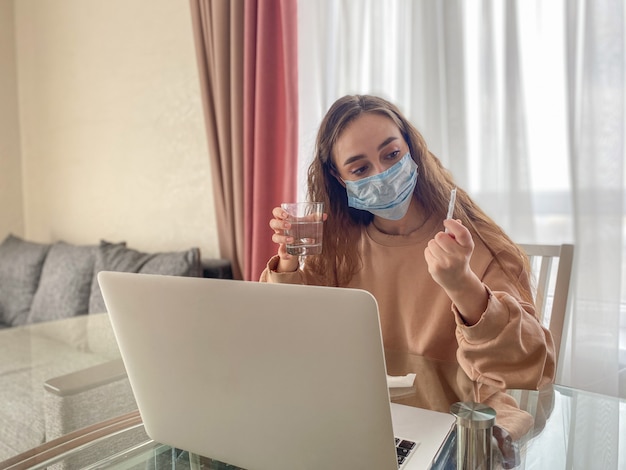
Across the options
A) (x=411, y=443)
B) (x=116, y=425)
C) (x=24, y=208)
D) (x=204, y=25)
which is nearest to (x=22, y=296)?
(x=24, y=208)

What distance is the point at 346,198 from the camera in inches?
36.6

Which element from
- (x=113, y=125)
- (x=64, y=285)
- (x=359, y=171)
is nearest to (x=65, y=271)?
(x=64, y=285)

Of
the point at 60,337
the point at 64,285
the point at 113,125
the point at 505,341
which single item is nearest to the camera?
the point at 505,341

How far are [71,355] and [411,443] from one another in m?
1.50

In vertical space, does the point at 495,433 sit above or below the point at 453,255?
below

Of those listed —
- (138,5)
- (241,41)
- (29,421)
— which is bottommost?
(29,421)

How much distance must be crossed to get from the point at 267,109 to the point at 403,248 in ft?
2.61

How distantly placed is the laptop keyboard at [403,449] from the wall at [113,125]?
155cm

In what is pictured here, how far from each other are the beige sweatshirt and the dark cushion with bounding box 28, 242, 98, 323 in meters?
1.61

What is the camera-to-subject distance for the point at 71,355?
1835mm

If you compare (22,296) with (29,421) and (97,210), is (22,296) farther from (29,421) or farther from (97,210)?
(29,421)

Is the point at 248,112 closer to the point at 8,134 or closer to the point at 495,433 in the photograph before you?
the point at 495,433

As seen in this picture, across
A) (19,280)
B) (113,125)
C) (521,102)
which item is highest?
(113,125)

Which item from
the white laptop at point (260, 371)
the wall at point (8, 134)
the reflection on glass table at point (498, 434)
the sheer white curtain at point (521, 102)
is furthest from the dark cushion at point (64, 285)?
the white laptop at point (260, 371)
